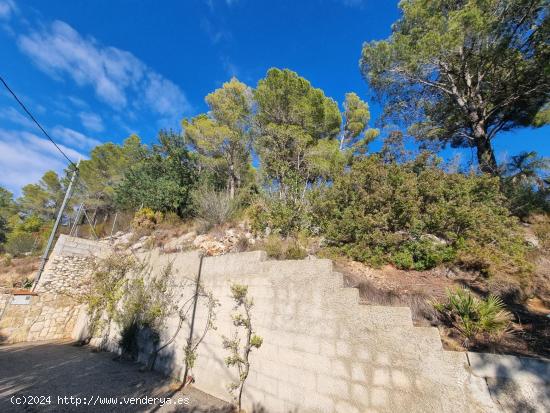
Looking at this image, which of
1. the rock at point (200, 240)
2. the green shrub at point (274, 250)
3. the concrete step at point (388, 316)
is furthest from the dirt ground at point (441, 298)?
the rock at point (200, 240)

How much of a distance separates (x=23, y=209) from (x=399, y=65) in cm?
3197

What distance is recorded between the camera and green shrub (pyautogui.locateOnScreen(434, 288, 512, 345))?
242cm

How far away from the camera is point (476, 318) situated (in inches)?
99.8

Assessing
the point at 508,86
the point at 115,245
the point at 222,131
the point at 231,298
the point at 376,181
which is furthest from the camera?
the point at 222,131

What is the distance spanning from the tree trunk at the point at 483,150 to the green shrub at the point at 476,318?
8296 mm

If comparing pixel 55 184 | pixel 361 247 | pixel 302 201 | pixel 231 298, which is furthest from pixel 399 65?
pixel 55 184

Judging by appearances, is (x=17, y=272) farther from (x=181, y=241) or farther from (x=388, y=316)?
(x=388, y=316)

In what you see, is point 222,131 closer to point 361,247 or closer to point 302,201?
point 302,201

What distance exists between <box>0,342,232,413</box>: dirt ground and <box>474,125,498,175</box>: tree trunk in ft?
35.5

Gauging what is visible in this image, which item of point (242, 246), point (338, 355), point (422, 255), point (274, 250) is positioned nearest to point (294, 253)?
point (274, 250)

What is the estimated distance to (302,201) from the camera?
8.27 metres

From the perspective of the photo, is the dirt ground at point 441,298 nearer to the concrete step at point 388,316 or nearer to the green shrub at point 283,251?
the concrete step at point 388,316

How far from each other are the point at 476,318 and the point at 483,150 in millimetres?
9462

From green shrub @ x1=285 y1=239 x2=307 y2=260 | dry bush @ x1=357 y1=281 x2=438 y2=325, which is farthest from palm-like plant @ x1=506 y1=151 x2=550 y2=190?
green shrub @ x1=285 y1=239 x2=307 y2=260
